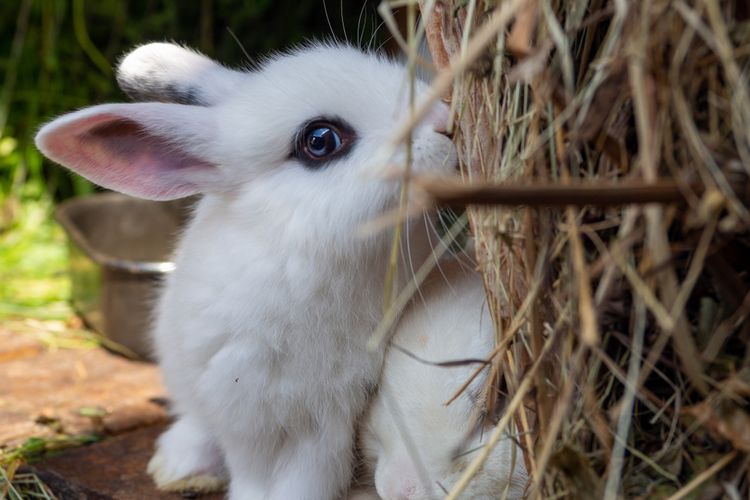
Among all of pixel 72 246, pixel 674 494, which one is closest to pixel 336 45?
pixel 674 494

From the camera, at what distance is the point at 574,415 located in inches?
65.2

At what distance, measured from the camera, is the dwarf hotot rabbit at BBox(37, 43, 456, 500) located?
2021 mm

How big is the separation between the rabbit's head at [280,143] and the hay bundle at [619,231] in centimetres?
23

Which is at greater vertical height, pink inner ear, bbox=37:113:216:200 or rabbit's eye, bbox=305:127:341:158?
rabbit's eye, bbox=305:127:341:158

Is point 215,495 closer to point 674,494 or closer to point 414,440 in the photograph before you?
point 414,440

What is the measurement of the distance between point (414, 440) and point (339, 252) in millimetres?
436

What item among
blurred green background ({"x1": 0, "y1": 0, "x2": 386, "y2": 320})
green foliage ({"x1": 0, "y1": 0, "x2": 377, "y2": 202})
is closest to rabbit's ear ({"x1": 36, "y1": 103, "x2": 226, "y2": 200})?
blurred green background ({"x1": 0, "y1": 0, "x2": 386, "y2": 320})

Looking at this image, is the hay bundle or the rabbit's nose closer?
the hay bundle

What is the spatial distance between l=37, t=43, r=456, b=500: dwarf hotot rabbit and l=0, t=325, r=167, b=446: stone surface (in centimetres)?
73

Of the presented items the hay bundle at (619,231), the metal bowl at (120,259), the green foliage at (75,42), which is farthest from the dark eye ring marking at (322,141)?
the green foliage at (75,42)

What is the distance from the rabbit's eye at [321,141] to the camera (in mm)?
2037

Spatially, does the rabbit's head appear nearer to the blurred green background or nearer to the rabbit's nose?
the rabbit's nose

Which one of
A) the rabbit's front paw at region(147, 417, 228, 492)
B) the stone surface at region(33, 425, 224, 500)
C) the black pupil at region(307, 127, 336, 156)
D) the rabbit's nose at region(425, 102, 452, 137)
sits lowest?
the stone surface at region(33, 425, 224, 500)

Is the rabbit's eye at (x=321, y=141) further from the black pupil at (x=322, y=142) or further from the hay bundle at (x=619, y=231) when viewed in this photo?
the hay bundle at (x=619, y=231)
